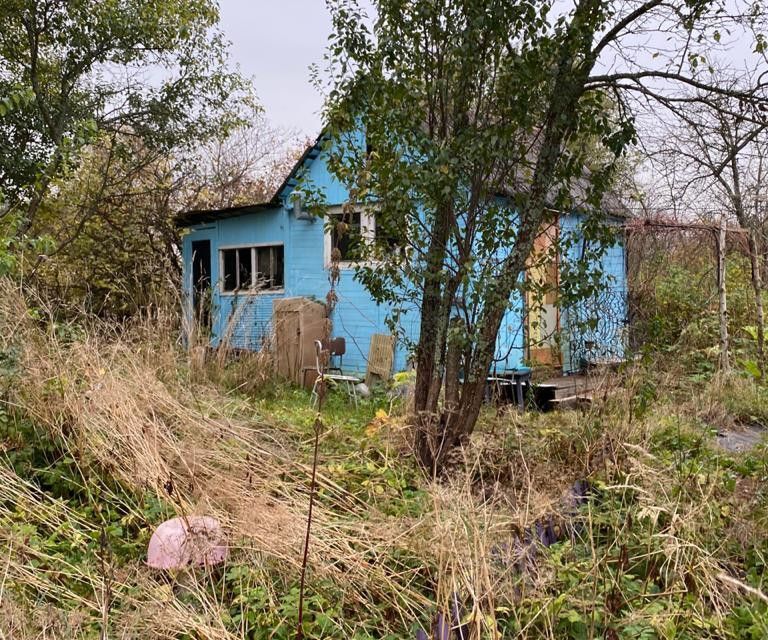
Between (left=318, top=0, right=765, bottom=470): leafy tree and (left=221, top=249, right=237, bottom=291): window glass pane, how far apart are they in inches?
296

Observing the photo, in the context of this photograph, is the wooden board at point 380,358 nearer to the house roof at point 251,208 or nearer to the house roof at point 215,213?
the house roof at point 251,208

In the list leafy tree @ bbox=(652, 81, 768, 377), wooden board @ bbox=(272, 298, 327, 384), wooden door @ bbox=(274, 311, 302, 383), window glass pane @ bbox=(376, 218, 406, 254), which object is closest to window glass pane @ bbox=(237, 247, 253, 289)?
wooden board @ bbox=(272, 298, 327, 384)

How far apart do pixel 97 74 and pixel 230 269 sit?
409 centimetres

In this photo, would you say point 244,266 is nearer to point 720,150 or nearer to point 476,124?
point 476,124

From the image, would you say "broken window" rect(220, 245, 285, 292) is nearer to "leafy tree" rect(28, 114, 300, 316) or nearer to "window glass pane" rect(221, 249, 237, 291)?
"window glass pane" rect(221, 249, 237, 291)

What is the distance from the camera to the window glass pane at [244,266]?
11.4m

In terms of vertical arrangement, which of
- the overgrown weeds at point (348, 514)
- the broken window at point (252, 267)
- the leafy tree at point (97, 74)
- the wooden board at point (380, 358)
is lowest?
the overgrown weeds at point (348, 514)

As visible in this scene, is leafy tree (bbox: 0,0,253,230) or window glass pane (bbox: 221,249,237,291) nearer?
leafy tree (bbox: 0,0,253,230)

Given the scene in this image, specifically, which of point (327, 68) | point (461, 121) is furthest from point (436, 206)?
point (327, 68)

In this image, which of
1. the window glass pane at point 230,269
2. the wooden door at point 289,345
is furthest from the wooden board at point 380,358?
the window glass pane at point 230,269

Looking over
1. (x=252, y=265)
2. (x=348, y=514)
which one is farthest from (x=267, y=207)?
(x=348, y=514)

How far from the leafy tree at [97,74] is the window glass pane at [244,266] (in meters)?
2.38

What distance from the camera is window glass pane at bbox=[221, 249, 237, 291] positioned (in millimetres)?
11664

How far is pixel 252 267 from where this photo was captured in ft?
36.9
